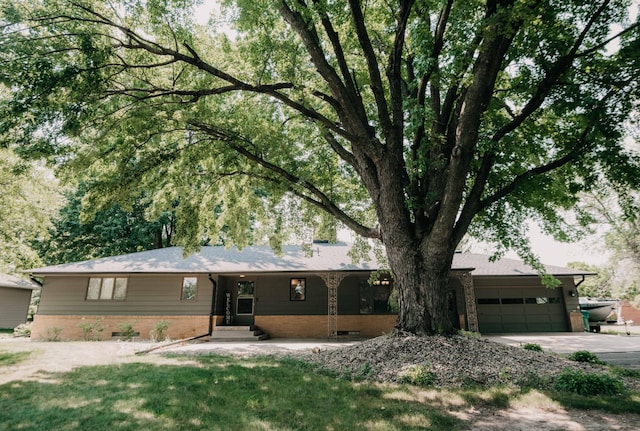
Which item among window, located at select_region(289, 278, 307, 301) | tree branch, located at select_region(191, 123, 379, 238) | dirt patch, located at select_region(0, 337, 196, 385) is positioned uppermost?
tree branch, located at select_region(191, 123, 379, 238)

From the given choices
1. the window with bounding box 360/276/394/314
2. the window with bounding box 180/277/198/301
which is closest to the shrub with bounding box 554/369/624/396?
the window with bounding box 360/276/394/314

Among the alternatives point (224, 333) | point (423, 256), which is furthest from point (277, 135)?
point (224, 333)

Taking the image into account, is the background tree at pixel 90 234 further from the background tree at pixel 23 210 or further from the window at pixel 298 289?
the window at pixel 298 289

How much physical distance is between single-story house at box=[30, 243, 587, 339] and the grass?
8.80 m

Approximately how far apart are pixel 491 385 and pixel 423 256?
275cm

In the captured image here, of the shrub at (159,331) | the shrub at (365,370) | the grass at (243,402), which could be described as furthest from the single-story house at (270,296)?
the grass at (243,402)

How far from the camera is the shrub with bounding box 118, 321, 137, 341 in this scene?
14.9m

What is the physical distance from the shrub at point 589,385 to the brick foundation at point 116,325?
44.4 ft

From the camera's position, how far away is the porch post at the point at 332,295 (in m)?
15.1

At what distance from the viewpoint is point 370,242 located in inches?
577

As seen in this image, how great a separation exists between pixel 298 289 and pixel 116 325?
27.4ft

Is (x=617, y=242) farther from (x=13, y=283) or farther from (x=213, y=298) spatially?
(x=13, y=283)

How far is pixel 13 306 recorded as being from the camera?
24500 mm

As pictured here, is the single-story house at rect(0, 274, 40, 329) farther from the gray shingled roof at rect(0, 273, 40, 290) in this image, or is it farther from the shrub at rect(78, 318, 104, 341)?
the shrub at rect(78, 318, 104, 341)
